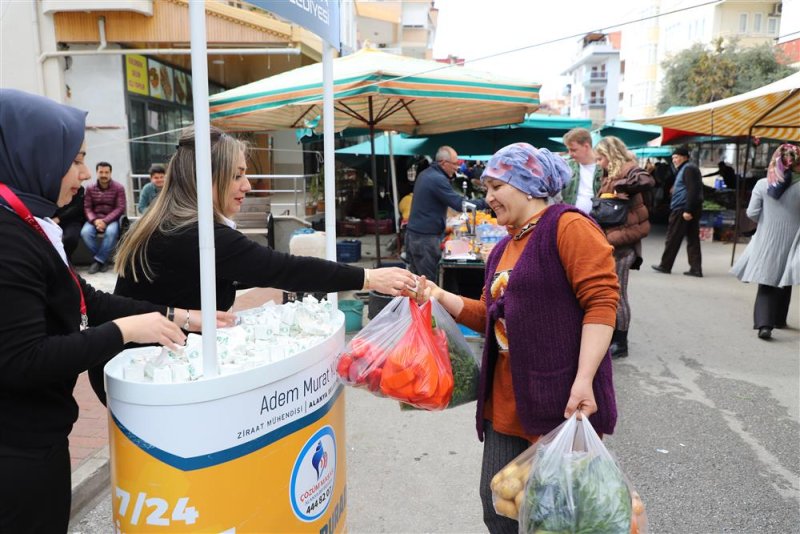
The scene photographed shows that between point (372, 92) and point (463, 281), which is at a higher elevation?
point (372, 92)

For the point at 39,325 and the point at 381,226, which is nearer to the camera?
the point at 39,325

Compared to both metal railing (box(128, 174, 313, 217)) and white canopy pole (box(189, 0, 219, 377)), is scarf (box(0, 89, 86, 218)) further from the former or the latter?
metal railing (box(128, 174, 313, 217))

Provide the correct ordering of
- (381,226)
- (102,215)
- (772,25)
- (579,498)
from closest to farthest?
(579,498) < (102,215) < (381,226) < (772,25)

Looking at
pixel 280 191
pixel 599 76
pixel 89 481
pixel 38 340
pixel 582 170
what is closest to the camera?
pixel 38 340

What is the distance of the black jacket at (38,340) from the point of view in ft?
4.71

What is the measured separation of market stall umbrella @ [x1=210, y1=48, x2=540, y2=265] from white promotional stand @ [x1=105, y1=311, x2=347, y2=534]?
15.2 feet

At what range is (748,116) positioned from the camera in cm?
894

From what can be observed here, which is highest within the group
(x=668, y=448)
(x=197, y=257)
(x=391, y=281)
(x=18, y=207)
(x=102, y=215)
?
(x=18, y=207)

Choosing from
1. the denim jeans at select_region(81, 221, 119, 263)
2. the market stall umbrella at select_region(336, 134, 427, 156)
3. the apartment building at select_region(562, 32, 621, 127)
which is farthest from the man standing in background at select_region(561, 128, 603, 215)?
the apartment building at select_region(562, 32, 621, 127)

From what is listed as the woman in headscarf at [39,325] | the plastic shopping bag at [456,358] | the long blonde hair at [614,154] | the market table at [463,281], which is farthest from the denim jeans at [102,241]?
the woman in headscarf at [39,325]

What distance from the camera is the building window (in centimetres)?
3828

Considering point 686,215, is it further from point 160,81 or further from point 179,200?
point 160,81

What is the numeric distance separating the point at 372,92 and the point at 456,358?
14.2 ft

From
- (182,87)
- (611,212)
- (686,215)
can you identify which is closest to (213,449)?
(611,212)
